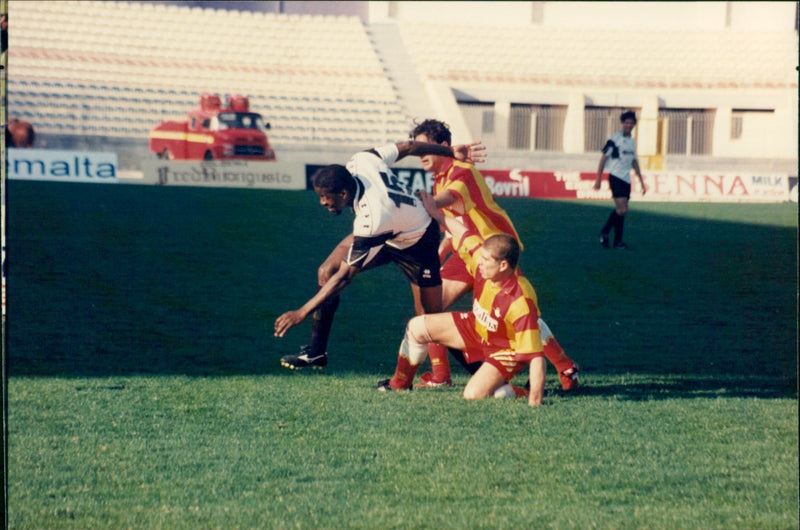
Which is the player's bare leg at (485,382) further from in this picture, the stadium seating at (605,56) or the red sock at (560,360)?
the stadium seating at (605,56)

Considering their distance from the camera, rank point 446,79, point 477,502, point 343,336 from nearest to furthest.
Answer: point 477,502, point 343,336, point 446,79

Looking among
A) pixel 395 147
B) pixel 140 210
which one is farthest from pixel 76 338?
pixel 140 210

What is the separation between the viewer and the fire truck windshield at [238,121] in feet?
87.7

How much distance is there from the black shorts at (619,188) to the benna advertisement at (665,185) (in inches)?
417

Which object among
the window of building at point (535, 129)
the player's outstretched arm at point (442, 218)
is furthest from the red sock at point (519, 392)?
the window of building at point (535, 129)

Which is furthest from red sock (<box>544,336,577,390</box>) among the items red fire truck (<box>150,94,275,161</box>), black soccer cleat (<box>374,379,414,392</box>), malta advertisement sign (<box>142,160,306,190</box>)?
red fire truck (<box>150,94,275,161</box>)

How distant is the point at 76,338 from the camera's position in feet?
24.8

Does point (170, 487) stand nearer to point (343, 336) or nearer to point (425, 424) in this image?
point (425, 424)

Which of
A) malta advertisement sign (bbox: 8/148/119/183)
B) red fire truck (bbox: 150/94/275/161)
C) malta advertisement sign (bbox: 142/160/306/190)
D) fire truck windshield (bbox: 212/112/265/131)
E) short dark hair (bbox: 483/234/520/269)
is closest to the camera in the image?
short dark hair (bbox: 483/234/520/269)

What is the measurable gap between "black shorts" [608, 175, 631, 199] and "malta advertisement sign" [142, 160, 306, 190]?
10.5 m

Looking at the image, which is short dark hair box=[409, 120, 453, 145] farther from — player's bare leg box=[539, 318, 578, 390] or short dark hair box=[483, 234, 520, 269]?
player's bare leg box=[539, 318, 578, 390]

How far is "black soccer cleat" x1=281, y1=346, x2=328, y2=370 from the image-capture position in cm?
620

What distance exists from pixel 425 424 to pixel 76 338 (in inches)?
151

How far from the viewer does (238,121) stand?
1059 inches
